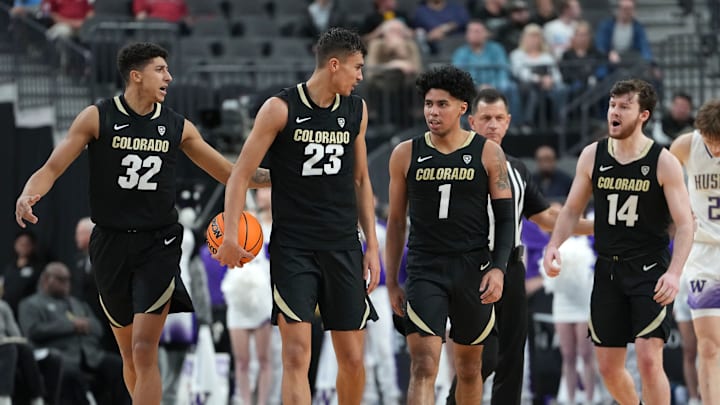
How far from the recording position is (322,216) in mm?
8758

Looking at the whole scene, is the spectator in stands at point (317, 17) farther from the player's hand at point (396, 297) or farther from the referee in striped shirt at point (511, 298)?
the player's hand at point (396, 297)

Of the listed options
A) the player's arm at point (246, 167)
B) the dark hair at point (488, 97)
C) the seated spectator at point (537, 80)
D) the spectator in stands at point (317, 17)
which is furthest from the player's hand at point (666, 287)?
the spectator in stands at point (317, 17)

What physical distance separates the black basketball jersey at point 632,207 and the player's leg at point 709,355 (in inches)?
32.1

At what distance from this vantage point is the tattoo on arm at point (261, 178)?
931 cm

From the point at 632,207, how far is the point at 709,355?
4.32 feet

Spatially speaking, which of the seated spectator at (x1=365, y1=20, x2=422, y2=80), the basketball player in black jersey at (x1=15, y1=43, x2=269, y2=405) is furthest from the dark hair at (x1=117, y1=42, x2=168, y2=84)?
the seated spectator at (x1=365, y1=20, x2=422, y2=80)

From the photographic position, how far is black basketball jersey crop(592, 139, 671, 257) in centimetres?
941

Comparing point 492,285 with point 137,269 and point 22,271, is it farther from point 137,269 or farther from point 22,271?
point 22,271

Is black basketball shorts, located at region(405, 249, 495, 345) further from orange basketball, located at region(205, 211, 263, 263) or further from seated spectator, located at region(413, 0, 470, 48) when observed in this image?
seated spectator, located at region(413, 0, 470, 48)

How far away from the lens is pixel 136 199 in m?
9.12

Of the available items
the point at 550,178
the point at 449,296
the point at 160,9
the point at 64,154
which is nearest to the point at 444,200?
the point at 449,296

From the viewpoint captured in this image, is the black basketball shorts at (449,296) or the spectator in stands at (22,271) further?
the spectator in stands at (22,271)

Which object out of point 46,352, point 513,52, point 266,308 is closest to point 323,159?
point 266,308

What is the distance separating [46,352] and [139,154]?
5827 millimetres
